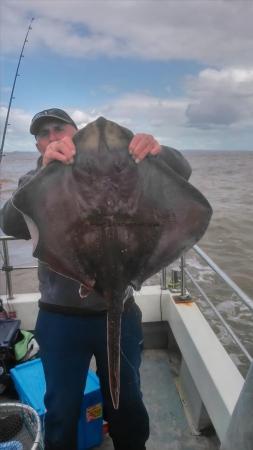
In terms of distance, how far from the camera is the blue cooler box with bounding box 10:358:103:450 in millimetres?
3146

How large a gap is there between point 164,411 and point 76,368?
1723 millimetres

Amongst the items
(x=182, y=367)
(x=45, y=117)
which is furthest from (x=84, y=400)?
(x=45, y=117)

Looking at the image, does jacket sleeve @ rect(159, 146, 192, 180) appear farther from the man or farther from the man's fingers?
the man's fingers

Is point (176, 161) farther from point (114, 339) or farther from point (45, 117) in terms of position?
point (114, 339)

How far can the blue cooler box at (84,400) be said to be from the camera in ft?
10.3

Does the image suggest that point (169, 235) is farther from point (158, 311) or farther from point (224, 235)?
point (224, 235)

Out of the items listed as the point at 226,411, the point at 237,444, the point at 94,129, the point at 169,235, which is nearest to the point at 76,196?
the point at 94,129

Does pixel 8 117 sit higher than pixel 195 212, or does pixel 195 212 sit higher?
pixel 8 117

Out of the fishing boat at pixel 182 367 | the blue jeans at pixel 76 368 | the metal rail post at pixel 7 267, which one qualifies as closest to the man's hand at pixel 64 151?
the blue jeans at pixel 76 368

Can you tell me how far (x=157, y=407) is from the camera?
12.7ft

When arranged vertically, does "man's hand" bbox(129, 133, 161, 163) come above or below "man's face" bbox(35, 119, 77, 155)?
below

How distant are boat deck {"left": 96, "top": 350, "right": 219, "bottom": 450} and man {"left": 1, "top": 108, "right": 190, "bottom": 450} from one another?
922 millimetres

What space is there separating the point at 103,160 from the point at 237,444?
1304 mm

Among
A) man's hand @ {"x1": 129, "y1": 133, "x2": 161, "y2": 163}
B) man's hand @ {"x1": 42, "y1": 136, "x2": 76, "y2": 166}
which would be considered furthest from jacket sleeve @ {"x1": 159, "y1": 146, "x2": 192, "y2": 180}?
man's hand @ {"x1": 42, "y1": 136, "x2": 76, "y2": 166}
